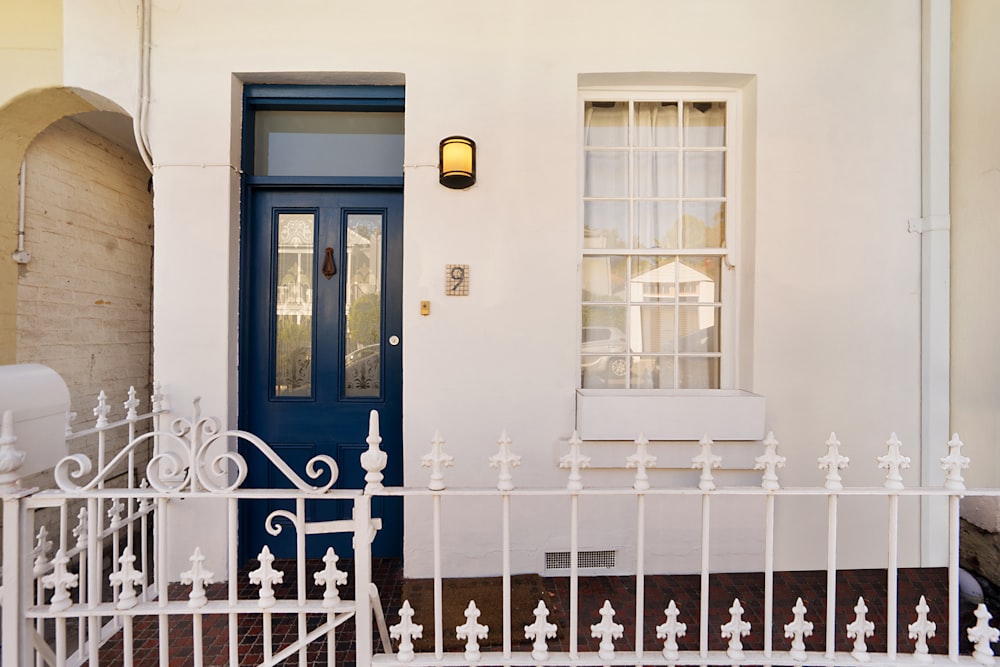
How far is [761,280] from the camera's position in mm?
3172

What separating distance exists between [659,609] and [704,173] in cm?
280

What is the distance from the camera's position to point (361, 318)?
11.3 feet

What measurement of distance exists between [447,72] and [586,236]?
4.58 feet

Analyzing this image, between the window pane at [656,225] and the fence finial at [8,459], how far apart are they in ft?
10.7

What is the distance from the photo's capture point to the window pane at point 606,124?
3391 mm

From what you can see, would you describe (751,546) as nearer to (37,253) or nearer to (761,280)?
(761,280)

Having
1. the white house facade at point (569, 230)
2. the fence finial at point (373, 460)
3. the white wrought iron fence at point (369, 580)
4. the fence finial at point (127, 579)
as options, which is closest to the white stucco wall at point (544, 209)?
the white house facade at point (569, 230)

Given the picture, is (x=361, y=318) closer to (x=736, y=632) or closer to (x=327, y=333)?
(x=327, y=333)

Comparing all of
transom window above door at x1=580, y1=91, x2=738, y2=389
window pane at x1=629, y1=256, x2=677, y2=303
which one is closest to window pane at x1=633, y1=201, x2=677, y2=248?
transom window above door at x1=580, y1=91, x2=738, y2=389

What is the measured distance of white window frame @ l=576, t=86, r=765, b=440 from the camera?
3.03 metres

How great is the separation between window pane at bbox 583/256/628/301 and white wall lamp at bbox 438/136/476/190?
3.38 feet

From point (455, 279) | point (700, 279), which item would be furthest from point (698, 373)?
point (455, 279)

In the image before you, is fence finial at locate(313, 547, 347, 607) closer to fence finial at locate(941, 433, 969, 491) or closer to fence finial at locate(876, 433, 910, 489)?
fence finial at locate(876, 433, 910, 489)

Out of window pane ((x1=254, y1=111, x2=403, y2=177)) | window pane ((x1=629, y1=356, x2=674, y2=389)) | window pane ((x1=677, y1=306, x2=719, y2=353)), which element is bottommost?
window pane ((x1=629, y1=356, x2=674, y2=389))
